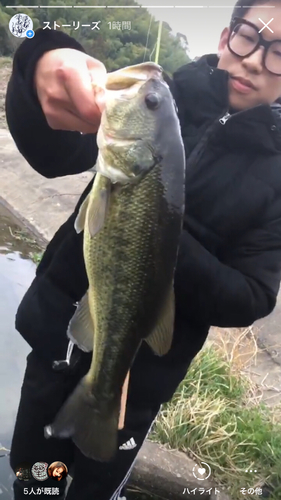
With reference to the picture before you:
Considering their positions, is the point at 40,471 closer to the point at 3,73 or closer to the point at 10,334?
the point at 10,334

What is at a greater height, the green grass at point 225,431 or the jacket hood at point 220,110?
the jacket hood at point 220,110

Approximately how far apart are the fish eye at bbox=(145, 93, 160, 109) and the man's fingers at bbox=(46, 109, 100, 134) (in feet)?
0.32

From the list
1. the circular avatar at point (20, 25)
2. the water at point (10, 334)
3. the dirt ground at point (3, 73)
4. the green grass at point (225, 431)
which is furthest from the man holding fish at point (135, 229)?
the dirt ground at point (3, 73)

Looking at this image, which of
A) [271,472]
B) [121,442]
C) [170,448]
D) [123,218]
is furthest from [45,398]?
[271,472]

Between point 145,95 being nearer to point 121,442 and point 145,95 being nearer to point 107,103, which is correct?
point 107,103

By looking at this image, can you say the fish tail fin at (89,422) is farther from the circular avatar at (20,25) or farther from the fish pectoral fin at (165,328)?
the circular avatar at (20,25)

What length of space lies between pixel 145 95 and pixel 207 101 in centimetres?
45

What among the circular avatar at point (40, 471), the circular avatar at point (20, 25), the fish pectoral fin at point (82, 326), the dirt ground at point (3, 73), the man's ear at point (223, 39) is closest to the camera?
the fish pectoral fin at point (82, 326)

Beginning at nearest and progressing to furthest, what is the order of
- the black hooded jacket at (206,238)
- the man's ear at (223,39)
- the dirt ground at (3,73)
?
1. the black hooded jacket at (206,238)
2. the man's ear at (223,39)
3. the dirt ground at (3,73)

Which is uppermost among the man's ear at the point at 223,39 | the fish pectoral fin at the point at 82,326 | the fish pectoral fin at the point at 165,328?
the man's ear at the point at 223,39

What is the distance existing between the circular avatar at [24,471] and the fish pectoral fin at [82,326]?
603mm

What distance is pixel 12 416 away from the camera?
189 centimetres

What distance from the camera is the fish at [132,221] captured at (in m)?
0.76

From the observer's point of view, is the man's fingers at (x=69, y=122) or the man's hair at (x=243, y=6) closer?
the man's fingers at (x=69, y=122)
